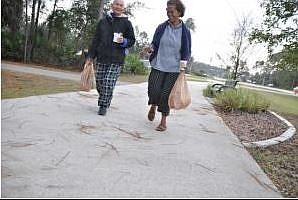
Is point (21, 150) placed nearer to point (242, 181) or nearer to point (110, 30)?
point (242, 181)

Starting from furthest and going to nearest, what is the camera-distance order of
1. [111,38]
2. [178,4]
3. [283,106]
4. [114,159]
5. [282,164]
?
[283,106] → [111,38] → [178,4] → [282,164] → [114,159]

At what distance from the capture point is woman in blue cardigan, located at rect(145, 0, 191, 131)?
6.43m

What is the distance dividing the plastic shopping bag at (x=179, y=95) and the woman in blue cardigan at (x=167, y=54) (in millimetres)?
81

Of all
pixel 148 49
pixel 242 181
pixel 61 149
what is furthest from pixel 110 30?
pixel 242 181

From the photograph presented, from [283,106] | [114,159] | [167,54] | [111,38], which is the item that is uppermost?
[111,38]

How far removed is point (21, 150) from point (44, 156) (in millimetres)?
268

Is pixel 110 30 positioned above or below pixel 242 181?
above


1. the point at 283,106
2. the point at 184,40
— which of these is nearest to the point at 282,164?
the point at 184,40

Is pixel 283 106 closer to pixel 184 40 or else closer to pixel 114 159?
pixel 184 40

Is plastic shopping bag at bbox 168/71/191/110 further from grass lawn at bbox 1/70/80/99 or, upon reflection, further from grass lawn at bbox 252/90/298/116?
grass lawn at bbox 252/90/298/116

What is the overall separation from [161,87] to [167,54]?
51cm

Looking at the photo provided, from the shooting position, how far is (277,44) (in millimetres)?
12461

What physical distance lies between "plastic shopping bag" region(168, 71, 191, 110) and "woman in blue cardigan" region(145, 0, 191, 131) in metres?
0.08

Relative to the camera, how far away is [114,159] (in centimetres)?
431
